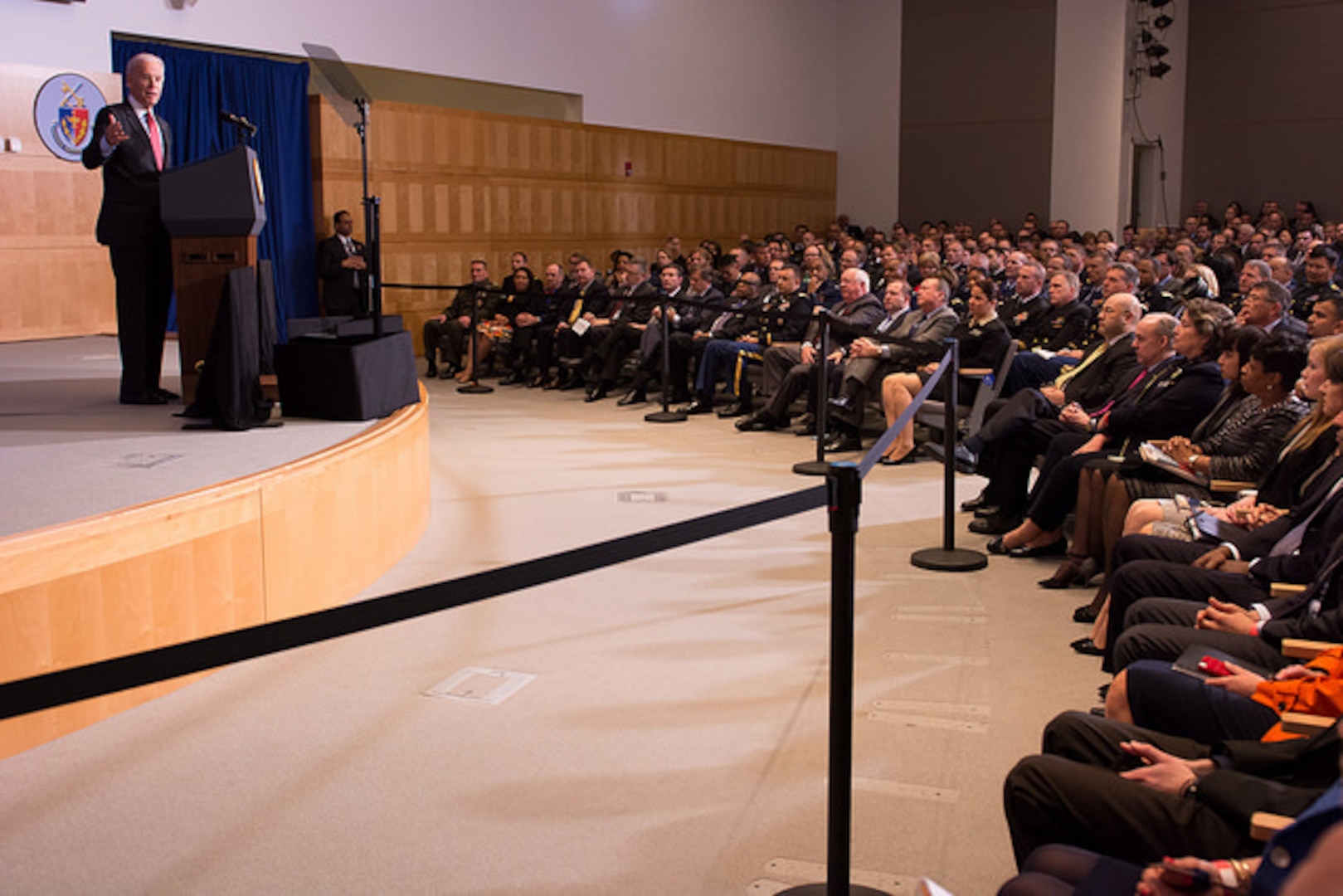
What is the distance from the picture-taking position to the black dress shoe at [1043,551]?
17.2 ft

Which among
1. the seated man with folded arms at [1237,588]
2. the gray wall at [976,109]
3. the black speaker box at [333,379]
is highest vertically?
the gray wall at [976,109]

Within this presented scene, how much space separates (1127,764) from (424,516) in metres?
3.99

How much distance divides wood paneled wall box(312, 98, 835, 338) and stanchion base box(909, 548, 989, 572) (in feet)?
29.1

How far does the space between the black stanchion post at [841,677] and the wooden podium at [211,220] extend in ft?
11.5

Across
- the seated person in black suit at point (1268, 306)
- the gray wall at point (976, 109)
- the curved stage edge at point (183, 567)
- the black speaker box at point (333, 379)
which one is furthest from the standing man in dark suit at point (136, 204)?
the gray wall at point (976, 109)

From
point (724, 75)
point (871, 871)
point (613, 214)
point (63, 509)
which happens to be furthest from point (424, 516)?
point (724, 75)

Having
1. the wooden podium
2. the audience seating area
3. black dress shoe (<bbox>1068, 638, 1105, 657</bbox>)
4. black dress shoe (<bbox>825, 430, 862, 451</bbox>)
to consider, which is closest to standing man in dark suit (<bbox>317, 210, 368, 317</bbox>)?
the audience seating area

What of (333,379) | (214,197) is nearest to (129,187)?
(214,197)

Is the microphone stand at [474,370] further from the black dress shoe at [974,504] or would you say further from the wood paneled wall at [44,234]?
the black dress shoe at [974,504]

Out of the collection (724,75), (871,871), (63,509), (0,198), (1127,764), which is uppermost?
(724,75)

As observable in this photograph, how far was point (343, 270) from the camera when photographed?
39.4 feet

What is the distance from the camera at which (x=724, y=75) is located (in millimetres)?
17062

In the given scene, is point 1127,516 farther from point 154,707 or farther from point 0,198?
point 0,198

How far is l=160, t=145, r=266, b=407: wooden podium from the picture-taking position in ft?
16.8
